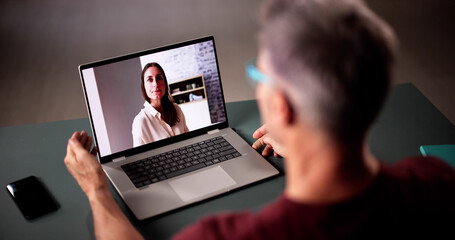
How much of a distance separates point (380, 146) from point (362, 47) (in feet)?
2.88

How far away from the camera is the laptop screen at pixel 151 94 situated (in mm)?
1409

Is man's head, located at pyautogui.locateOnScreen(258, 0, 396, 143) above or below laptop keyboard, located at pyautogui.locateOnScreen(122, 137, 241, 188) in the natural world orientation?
above

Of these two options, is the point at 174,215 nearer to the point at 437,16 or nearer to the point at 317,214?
the point at 317,214

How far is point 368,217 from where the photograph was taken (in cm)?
75

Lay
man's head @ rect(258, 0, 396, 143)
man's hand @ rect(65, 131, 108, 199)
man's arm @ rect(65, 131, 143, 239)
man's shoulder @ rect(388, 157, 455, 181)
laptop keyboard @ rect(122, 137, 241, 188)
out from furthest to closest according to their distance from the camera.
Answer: laptop keyboard @ rect(122, 137, 241, 188)
man's hand @ rect(65, 131, 108, 199)
man's arm @ rect(65, 131, 143, 239)
man's shoulder @ rect(388, 157, 455, 181)
man's head @ rect(258, 0, 396, 143)

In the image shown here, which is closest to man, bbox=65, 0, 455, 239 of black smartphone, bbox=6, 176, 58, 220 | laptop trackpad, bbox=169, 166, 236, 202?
laptop trackpad, bbox=169, 166, 236, 202

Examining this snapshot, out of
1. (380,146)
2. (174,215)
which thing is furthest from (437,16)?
(174,215)

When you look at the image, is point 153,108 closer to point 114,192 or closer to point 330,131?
point 114,192

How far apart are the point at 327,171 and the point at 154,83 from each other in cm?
84

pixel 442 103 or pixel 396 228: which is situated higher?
pixel 396 228

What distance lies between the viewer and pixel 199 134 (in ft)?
5.08

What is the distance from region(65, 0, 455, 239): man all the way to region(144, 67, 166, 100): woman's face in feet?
2.28

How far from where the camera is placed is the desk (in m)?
1.23

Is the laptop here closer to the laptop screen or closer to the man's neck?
the laptop screen
